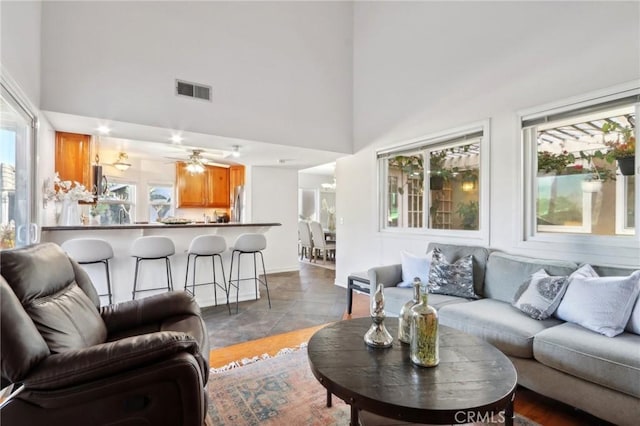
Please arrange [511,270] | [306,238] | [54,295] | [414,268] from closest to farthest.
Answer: [54,295] → [511,270] → [414,268] → [306,238]

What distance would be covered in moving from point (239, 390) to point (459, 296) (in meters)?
2.01

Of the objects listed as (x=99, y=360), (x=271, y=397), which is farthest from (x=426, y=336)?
(x=99, y=360)

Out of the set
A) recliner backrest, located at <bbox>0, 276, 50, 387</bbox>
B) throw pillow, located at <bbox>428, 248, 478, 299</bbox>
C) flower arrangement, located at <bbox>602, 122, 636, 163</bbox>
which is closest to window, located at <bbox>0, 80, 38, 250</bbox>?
recliner backrest, located at <bbox>0, 276, 50, 387</bbox>

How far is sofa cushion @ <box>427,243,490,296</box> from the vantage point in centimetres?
307

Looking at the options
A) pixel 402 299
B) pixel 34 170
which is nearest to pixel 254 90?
pixel 34 170

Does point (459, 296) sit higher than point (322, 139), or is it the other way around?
point (322, 139)

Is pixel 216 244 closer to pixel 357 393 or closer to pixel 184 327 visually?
pixel 184 327

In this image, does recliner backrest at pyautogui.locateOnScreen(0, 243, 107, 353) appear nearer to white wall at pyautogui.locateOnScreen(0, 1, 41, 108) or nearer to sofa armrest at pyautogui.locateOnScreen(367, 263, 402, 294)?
white wall at pyautogui.locateOnScreen(0, 1, 41, 108)

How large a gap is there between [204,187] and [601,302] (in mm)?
6291

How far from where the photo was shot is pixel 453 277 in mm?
3049

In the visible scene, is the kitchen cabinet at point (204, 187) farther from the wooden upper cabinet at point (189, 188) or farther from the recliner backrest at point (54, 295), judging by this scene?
the recliner backrest at point (54, 295)

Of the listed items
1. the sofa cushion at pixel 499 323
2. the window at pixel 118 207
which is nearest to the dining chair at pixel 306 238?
the window at pixel 118 207

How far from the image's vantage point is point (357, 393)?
132 cm

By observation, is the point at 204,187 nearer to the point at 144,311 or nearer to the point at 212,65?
the point at 212,65
